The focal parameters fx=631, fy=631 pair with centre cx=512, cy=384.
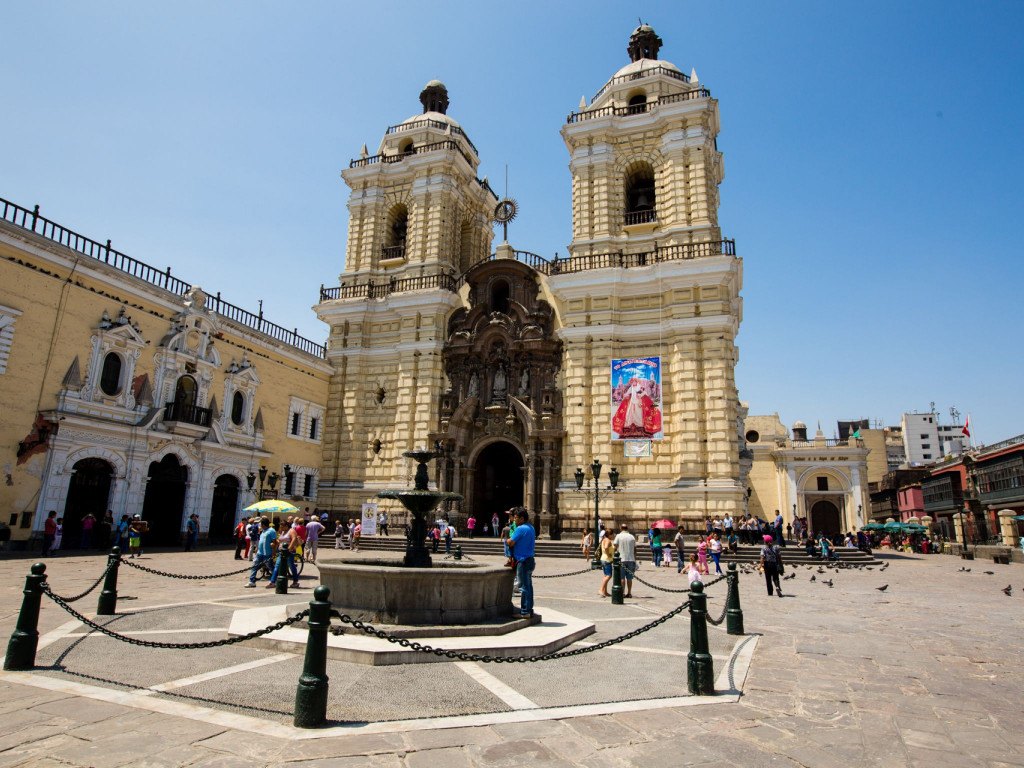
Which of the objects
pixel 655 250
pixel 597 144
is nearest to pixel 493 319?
pixel 655 250

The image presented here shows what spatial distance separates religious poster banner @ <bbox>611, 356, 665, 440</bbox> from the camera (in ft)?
84.6

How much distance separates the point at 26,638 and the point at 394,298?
26191 millimetres

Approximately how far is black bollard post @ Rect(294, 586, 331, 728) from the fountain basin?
2.90m

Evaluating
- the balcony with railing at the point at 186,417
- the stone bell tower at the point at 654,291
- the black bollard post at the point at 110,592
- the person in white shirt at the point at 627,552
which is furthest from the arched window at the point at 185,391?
the person in white shirt at the point at 627,552

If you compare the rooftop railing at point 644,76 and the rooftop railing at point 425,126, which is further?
the rooftop railing at point 425,126

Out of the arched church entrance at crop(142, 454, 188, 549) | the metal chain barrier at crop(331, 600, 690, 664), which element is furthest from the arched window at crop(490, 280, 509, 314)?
the metal chain barrier at crop(331, 600, 690, 664)

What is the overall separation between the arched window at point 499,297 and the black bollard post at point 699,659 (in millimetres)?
24857

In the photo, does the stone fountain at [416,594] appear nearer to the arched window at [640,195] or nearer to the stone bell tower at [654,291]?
the stone bell tower at [654,291]

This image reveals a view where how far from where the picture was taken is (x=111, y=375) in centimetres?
2164

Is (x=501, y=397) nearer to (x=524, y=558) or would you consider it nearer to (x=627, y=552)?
(x=627, y=552)

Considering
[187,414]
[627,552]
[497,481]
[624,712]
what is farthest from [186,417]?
[624,712]

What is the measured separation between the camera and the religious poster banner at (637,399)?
2580 centimetres

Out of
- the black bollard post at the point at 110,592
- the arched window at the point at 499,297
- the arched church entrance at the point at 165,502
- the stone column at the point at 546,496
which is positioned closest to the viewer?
the black bollard post at the point at 110,592

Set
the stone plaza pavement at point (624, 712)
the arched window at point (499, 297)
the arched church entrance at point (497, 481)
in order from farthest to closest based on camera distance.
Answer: the arched window at point (499, 297) < the arched church entrance at point (497, 481) < the stone plaza pavement at point (624, 712)
